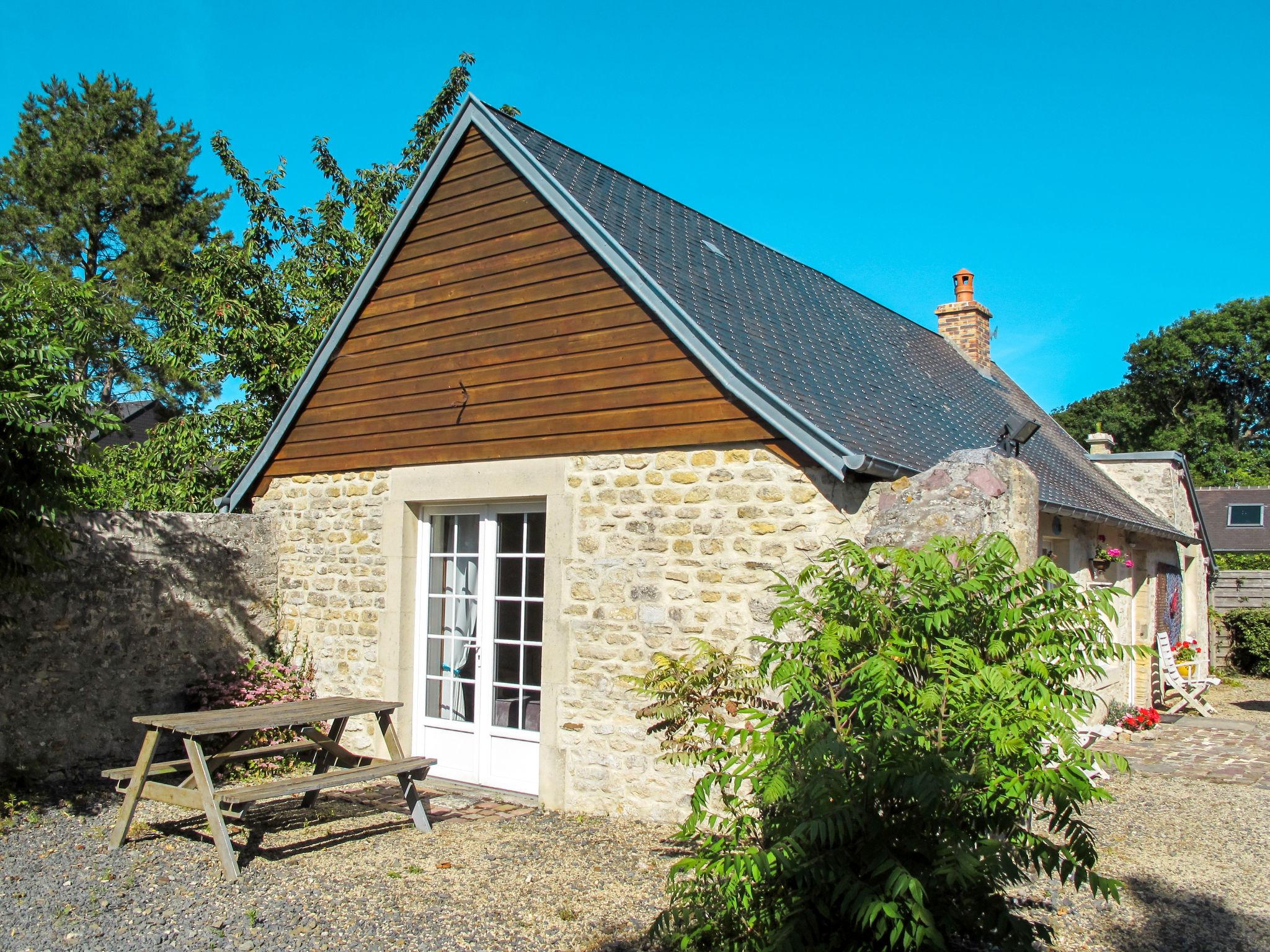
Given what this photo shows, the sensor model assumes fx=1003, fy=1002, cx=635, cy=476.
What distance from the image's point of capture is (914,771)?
3.72 meters

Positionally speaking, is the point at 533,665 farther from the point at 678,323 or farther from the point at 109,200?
the point at 109,200

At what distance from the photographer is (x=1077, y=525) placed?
32.7 ft

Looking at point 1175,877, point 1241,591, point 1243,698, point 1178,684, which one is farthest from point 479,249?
point 1241,591

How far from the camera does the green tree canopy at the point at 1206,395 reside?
1542 inches

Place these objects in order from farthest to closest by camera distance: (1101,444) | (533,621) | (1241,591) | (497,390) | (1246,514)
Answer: (1246,514) → (1241,591) → (1101,444) → (497,390) → (533,621)

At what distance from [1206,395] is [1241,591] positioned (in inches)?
1006

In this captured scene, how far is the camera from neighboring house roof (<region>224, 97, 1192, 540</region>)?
21.3 feet

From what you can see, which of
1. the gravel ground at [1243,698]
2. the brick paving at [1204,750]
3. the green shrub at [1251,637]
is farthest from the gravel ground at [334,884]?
the green shrub at [1251,637]

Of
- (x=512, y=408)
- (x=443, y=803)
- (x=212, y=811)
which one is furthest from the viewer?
(x=512, y=408)

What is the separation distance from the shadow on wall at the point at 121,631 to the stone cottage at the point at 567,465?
0.51 m

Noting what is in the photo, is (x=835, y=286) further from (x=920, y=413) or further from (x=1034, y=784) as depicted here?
(x=1034, y=784)

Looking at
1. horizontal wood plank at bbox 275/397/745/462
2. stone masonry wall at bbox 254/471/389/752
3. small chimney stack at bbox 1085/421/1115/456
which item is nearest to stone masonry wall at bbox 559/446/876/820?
horizontal wood plank at bbox 275/397/745/462

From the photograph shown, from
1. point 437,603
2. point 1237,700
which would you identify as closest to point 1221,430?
point 1237,700

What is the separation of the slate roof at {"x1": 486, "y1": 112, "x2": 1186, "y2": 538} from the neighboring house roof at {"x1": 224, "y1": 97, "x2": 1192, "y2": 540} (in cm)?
2
